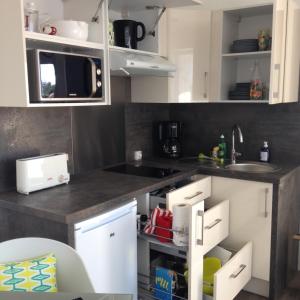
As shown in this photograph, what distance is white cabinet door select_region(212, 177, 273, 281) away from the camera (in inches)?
90.7

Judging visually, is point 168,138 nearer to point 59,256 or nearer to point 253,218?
point 253,218

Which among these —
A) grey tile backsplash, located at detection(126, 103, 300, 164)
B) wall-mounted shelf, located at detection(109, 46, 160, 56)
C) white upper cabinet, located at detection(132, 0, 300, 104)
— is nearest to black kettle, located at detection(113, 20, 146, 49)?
wall-mounted shelf, located at detection(109, 46, 160, 56)

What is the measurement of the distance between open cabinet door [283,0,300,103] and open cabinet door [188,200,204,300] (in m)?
1.10

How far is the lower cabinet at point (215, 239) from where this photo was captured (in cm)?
186

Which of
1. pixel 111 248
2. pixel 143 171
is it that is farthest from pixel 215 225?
pixel 111 248

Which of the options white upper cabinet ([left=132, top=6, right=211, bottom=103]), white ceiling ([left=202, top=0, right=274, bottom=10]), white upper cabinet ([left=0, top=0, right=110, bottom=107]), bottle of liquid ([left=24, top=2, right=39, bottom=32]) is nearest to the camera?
white upper cabinet ([left=0, top=0, right=110, bottom=107])

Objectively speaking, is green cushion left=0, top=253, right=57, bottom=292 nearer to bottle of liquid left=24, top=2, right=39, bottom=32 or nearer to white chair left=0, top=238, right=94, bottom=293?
white chair left=0, top=238, right=94, bottom=293

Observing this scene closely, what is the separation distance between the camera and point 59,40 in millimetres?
1741

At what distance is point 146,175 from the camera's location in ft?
7.47

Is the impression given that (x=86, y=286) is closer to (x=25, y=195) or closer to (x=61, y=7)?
(x=25, y=195)

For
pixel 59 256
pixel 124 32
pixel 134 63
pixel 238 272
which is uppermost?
pixel 124 32

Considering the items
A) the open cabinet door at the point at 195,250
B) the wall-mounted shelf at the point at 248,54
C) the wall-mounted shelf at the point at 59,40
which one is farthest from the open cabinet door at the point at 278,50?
the wall-mounted shelf at the point at 59,40

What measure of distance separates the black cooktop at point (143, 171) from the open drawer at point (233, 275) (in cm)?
64

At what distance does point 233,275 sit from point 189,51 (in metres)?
1.49
